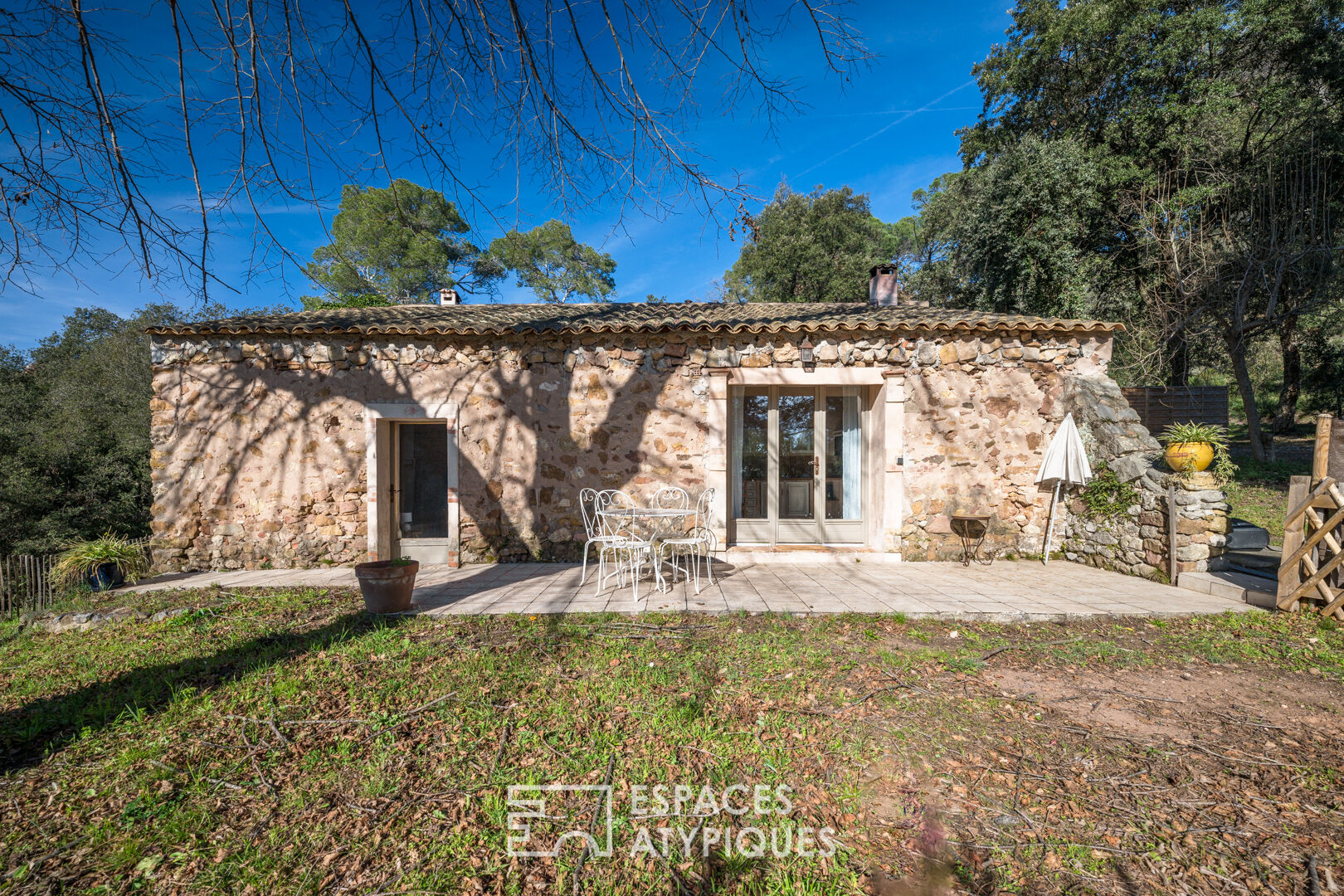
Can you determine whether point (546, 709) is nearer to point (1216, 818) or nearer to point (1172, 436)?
point (1216, 818)

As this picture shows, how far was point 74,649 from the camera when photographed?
366 cm

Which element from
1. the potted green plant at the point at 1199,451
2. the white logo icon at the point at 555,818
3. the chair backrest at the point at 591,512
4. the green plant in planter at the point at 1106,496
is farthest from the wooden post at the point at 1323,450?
the chair backrest at the point at 591,512

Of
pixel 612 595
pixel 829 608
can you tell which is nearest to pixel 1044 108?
pixel 829 608

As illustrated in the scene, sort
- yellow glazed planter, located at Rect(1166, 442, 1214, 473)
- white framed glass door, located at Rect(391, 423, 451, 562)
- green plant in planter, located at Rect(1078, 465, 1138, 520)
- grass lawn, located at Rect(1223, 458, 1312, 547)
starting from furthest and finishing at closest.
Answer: grass lawn, located at Rect(1223, 458, 1312, 547) < white framed glass door, located at Rect(391, 423, 451, 562) < green plant in planter, located at Rect(1078, 465, 1138, 520) < yellow glazed planter, located at Rect(1166, 442, 1214, 473)

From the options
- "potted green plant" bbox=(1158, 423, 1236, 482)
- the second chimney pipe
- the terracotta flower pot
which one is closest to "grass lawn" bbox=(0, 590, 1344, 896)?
the terracotta flower pot

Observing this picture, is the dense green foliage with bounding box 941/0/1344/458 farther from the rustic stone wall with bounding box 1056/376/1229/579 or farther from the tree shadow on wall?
the tree shadow on wall

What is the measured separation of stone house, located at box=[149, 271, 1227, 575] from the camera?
20.2 feet

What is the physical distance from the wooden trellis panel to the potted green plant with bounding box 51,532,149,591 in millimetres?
11258

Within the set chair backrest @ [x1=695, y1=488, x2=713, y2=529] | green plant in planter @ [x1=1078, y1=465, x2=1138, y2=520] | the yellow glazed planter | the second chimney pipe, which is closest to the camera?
the yellow glazed planter

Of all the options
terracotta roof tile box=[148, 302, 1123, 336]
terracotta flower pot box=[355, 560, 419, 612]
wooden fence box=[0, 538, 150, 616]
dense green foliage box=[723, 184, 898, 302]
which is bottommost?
wooden fence box=[0, 538, 150, 616]

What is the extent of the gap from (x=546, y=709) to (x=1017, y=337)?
6743 millimetres

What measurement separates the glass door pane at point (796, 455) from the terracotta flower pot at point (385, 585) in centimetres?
452

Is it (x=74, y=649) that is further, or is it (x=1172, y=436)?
(x=1172, y=436)

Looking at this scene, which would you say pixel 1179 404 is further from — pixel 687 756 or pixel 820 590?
pixel 687 756
